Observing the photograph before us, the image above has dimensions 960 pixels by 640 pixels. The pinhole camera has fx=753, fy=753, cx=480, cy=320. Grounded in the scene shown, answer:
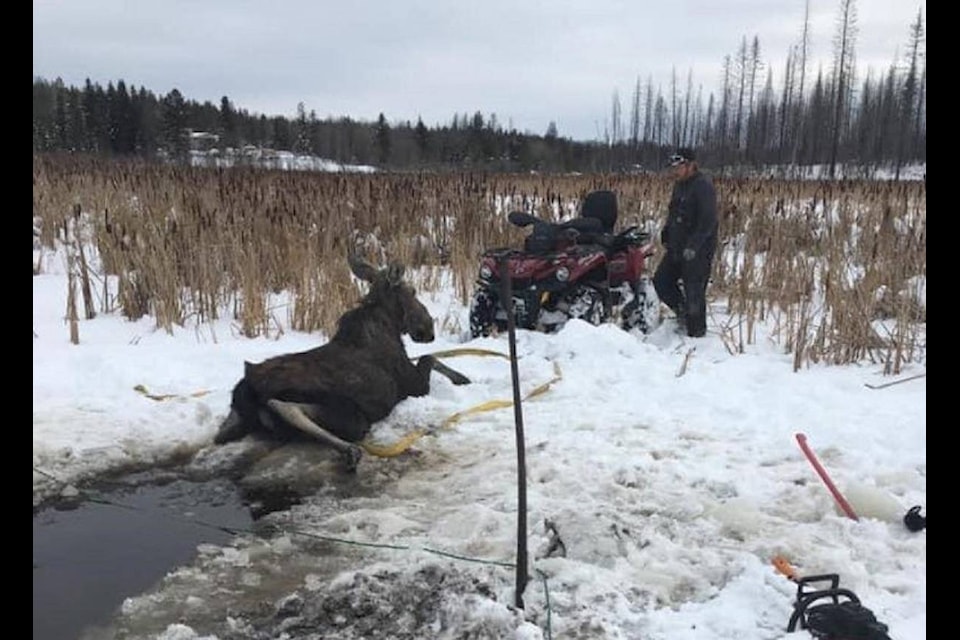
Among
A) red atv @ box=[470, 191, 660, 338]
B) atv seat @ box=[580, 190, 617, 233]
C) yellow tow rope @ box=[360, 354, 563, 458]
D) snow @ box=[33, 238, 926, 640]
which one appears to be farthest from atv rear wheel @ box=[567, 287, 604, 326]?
yellow tow rope @ box=[360, 354, 563, 458]

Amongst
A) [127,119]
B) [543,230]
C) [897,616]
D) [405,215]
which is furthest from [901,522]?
[127,119]

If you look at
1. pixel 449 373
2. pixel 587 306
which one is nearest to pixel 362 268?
pixel 449 373

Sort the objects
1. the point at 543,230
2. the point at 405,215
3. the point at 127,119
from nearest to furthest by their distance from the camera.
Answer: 1. the point at 543,230
2. the point at 405,215
3. the point at 127,119

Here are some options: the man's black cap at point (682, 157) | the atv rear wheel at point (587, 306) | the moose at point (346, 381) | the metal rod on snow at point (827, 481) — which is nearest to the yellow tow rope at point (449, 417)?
the moose at point (346, 381)

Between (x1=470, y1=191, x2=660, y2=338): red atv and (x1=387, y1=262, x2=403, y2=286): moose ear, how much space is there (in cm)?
143

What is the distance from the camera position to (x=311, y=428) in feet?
14.2

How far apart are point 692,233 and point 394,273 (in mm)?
3351

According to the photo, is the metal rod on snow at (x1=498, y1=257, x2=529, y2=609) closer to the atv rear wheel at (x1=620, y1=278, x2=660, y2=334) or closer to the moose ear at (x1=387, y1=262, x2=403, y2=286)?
the moose ear at (x1=387, y1=262, x2=403, y2=286)

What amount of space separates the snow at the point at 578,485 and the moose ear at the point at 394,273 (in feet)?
2.66

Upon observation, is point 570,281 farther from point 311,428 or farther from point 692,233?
point 311,428

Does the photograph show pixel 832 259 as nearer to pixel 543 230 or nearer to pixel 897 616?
pixel 543 230

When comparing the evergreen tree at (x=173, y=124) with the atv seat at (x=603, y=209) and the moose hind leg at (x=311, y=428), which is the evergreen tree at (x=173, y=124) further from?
the moose hind leg at (x=311, y=428)

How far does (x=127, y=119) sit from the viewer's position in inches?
1875

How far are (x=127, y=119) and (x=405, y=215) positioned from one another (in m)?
43.6
